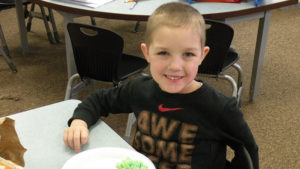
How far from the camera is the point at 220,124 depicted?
0.95 meters

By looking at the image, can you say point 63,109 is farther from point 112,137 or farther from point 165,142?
point 165,142

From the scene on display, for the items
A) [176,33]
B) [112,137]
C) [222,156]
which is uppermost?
[176,33]

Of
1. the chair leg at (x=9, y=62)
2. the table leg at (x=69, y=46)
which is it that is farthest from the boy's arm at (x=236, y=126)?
the chair leg at (x=9, y=62)

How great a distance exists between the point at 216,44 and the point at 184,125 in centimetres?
87

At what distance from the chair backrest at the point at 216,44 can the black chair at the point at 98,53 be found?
385 millimetres

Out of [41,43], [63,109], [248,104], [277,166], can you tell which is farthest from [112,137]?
[41,43]

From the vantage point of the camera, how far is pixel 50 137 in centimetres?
90

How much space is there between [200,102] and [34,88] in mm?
2074

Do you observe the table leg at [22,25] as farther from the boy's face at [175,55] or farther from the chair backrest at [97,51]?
the boy's face at [175,55]

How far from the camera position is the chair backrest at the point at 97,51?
163 cm

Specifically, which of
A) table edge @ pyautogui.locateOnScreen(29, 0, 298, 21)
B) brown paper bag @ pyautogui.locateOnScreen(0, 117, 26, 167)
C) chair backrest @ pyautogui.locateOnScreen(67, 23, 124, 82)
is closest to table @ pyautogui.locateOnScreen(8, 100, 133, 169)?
brown paper bag @ pyautogui.locateOnScreen(0, 117, 26, 167)

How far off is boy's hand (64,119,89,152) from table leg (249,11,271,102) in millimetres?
1572

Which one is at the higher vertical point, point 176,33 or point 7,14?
point 176,33

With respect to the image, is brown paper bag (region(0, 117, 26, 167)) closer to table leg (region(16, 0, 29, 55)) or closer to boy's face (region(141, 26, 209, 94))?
boy's face (region(141, 26, 209, 94))
